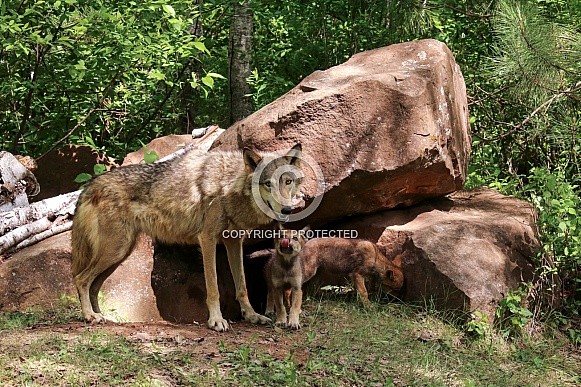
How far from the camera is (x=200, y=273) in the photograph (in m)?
7.51

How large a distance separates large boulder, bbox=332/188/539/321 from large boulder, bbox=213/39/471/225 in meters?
0.47

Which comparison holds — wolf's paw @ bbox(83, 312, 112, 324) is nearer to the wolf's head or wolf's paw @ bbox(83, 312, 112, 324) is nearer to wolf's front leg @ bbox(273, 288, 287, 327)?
wolf's front leg @ bbox(273, 288, 287, 327)

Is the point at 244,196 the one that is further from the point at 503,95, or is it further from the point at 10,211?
the point at 503,95

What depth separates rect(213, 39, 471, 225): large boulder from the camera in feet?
22.9

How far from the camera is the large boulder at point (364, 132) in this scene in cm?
699

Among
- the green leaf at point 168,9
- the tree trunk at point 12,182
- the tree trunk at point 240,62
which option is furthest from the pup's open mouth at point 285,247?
the tree trunk at point 240,62

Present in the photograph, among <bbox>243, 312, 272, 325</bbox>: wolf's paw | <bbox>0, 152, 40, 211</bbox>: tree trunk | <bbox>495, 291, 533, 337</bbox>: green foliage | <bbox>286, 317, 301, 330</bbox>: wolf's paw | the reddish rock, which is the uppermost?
<bbox>0, 152, 40, 211</bbox>: tree trunk

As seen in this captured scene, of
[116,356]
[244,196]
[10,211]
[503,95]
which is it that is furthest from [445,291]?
[10,211]

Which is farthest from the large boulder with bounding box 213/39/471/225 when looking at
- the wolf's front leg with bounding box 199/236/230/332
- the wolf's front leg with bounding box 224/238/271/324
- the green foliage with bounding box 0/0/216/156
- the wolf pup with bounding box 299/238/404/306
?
the green foliage with bounding box 0/0/216/156

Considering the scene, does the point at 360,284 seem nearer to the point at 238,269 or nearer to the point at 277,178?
the point at 238,269

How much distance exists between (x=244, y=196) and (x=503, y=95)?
228 inches

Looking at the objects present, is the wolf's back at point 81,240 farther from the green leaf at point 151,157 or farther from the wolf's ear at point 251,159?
the green leaf at point 151,157

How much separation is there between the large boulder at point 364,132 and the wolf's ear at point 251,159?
829 millimetres

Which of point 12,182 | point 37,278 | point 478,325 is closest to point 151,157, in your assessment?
point 12,182
